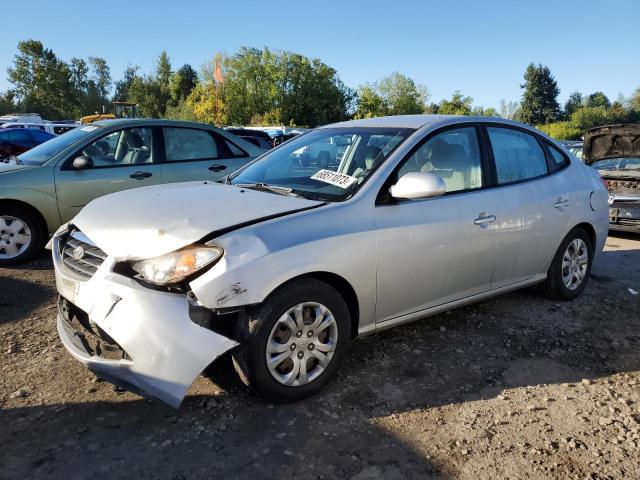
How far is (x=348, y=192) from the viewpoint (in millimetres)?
3174

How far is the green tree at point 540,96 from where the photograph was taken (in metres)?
84.4

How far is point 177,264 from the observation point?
2.56 metres

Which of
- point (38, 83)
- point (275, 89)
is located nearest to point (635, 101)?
point (275, 89)

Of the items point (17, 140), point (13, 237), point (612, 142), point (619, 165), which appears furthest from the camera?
point (17, 140)

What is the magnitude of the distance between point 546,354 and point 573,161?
6.71ft

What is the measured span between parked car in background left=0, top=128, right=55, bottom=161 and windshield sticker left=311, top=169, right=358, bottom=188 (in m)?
14.3

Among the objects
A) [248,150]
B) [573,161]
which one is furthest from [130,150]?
[573,161]

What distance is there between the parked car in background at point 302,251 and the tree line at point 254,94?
5364 centimetres

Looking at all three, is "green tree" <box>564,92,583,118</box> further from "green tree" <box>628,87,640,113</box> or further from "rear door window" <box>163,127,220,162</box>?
"rear door window" <box>163,127,220,162</box>

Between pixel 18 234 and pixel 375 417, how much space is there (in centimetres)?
470

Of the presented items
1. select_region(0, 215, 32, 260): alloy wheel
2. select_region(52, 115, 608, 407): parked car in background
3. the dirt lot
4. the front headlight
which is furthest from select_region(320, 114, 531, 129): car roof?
select_region(0, 215, 32, 260): alloy wheel

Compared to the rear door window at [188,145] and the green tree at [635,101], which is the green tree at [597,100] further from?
the rear door window at [188,145]

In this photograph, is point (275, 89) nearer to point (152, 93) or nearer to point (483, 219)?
point (152, 93)

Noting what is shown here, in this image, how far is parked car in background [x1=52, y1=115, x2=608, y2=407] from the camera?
252cm
